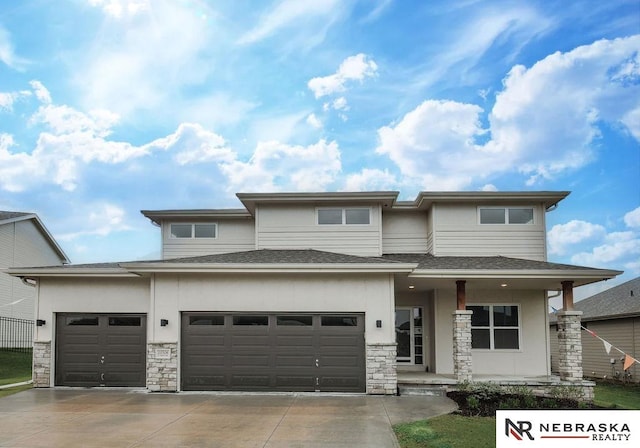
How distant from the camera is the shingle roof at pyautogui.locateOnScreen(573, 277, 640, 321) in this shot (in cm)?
2102

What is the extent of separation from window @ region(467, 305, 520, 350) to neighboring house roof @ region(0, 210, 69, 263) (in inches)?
803

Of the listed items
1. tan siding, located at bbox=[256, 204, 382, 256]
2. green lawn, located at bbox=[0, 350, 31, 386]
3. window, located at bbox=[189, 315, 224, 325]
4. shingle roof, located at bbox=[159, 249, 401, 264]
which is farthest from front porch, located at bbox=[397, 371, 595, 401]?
green lawn, located at bbox=[0, 350, 31, 386]

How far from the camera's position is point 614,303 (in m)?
23.3

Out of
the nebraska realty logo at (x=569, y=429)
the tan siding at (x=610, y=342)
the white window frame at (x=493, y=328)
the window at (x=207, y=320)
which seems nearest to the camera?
the nebraska realty logo at (x=569, y=429)

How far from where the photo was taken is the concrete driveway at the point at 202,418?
8.67 metres

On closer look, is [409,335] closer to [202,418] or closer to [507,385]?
[507,385]

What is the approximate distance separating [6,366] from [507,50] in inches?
862

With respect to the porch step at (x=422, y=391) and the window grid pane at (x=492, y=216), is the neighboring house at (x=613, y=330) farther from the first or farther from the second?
the porch step at (x=422, y=391)

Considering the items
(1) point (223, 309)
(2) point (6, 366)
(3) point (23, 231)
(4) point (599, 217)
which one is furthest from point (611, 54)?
(3) point (23, 231)

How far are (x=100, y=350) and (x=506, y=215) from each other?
12.9 metres

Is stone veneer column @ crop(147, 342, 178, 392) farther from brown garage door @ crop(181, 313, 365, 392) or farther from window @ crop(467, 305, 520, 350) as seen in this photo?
window @ crop(467, 305, 520, 350)

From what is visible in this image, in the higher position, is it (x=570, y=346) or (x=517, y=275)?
(x=517, y=275)

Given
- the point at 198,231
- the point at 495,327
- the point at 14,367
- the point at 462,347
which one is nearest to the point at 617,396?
the point at 495,327

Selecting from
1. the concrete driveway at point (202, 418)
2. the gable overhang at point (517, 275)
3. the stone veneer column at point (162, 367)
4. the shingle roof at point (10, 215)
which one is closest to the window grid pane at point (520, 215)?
the gable overhang at point (517, 275)
